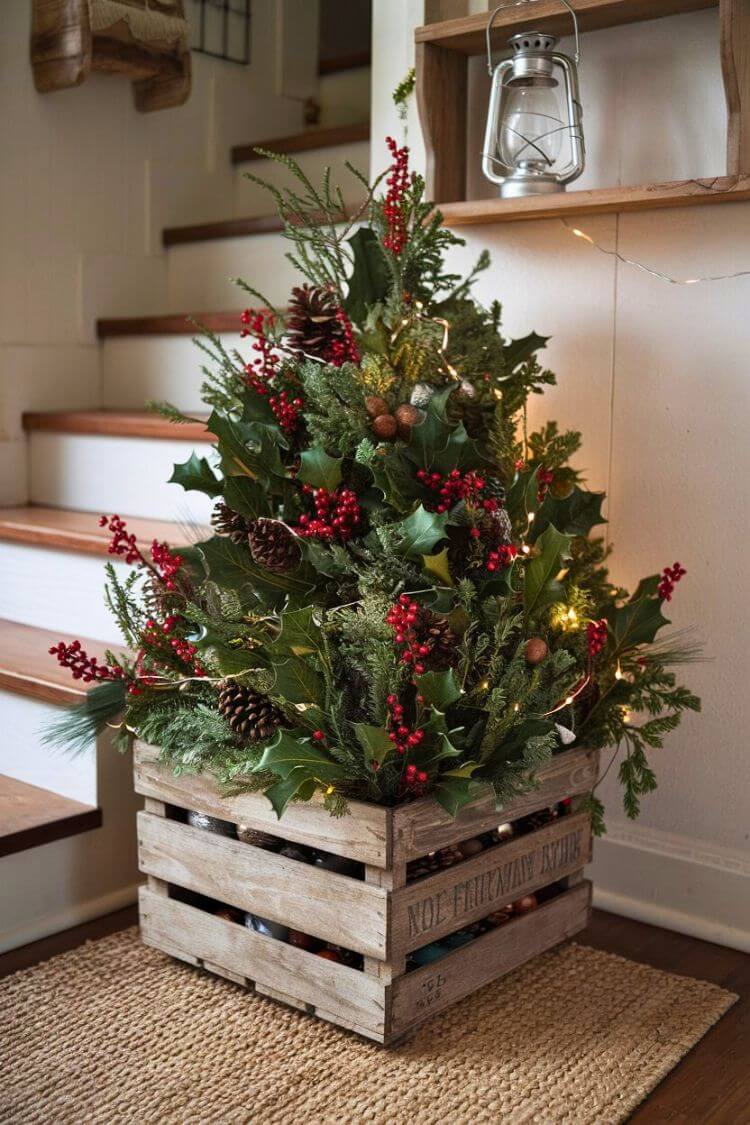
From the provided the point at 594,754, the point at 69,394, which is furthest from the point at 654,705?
the point at 69,394

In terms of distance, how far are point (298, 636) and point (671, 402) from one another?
2.54ft

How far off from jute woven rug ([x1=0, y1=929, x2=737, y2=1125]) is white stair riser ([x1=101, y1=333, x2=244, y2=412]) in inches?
50.6

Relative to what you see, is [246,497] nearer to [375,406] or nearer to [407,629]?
[375,406]

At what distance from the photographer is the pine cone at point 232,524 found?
1.56 meters

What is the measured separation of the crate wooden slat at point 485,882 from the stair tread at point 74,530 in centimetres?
70

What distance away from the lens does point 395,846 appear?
139 cm

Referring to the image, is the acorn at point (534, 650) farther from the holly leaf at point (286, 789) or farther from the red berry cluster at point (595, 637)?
the holly leaf at point (286, 789)

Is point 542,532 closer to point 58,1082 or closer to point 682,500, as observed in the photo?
point 682,500

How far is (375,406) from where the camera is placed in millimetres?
1522

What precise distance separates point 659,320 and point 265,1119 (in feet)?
4.11

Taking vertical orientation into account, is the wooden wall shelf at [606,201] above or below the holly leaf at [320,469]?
above

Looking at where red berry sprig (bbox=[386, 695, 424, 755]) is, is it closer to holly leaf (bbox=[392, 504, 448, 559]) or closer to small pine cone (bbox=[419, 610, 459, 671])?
small pine cone (bbox=[419, 610, 459, 671])

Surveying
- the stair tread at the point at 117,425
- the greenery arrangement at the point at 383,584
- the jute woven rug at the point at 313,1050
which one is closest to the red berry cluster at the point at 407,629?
the greenery arrangement at the point at 383,584

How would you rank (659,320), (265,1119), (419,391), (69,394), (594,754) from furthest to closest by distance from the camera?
(69,394) → (659,320) → (594,754) → (419,391) → (265,1119)
